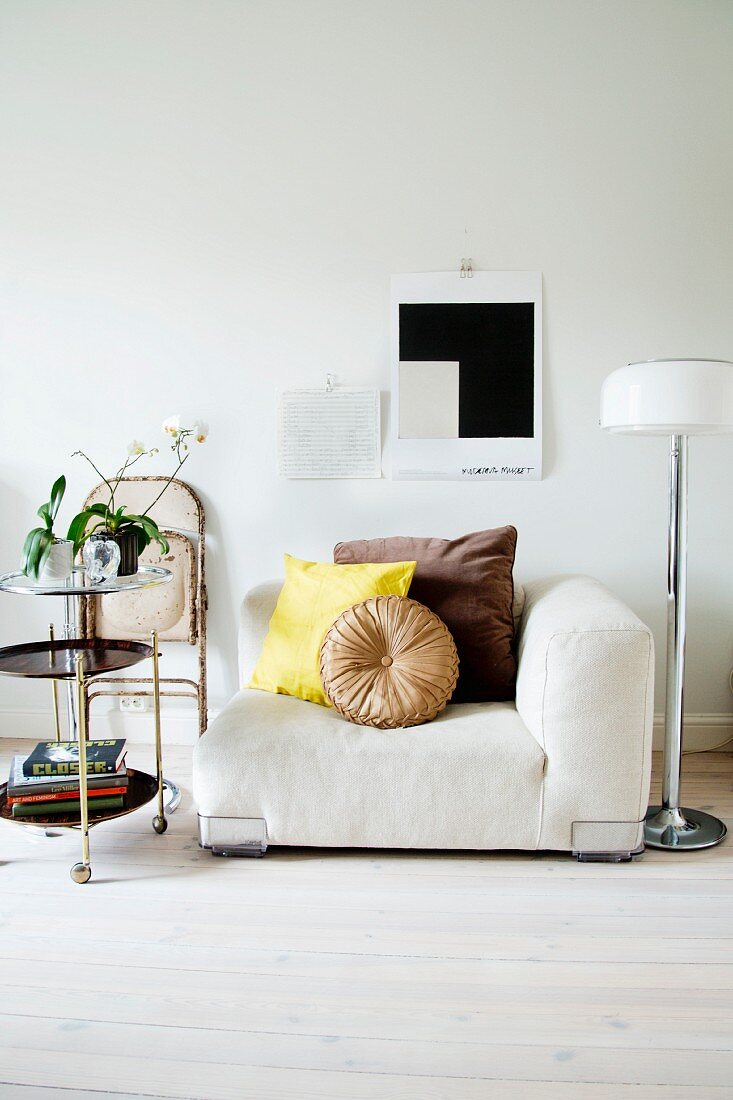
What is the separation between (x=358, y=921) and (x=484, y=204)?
2.37 metres

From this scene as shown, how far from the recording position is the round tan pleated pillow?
97.7 inches

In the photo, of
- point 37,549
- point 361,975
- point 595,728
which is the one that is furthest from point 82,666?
point 595,728

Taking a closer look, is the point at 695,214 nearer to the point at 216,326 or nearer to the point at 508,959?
the point at 216,326

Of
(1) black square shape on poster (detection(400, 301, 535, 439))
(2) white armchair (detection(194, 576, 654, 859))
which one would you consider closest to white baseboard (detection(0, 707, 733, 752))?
(2) white armchair (detection(194, 576, 654, 859))

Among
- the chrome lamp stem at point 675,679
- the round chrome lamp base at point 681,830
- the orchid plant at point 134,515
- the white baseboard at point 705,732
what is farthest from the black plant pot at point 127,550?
the white baseboard at point 705,732

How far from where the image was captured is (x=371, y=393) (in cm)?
321

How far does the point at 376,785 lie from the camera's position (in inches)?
92.2

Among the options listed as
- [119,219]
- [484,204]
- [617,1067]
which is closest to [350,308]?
[484,204]

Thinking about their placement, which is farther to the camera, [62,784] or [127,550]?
[127,550]

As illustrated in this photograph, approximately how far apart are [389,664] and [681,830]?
95cm

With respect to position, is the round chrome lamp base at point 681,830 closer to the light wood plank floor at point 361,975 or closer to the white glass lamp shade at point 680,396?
the light wood plank floor at point 361,975

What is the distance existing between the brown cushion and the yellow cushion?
0.09 metres

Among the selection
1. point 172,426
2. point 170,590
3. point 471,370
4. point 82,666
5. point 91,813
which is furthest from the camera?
point 170,590

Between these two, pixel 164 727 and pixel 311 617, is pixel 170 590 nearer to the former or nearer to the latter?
pixel 164 727
